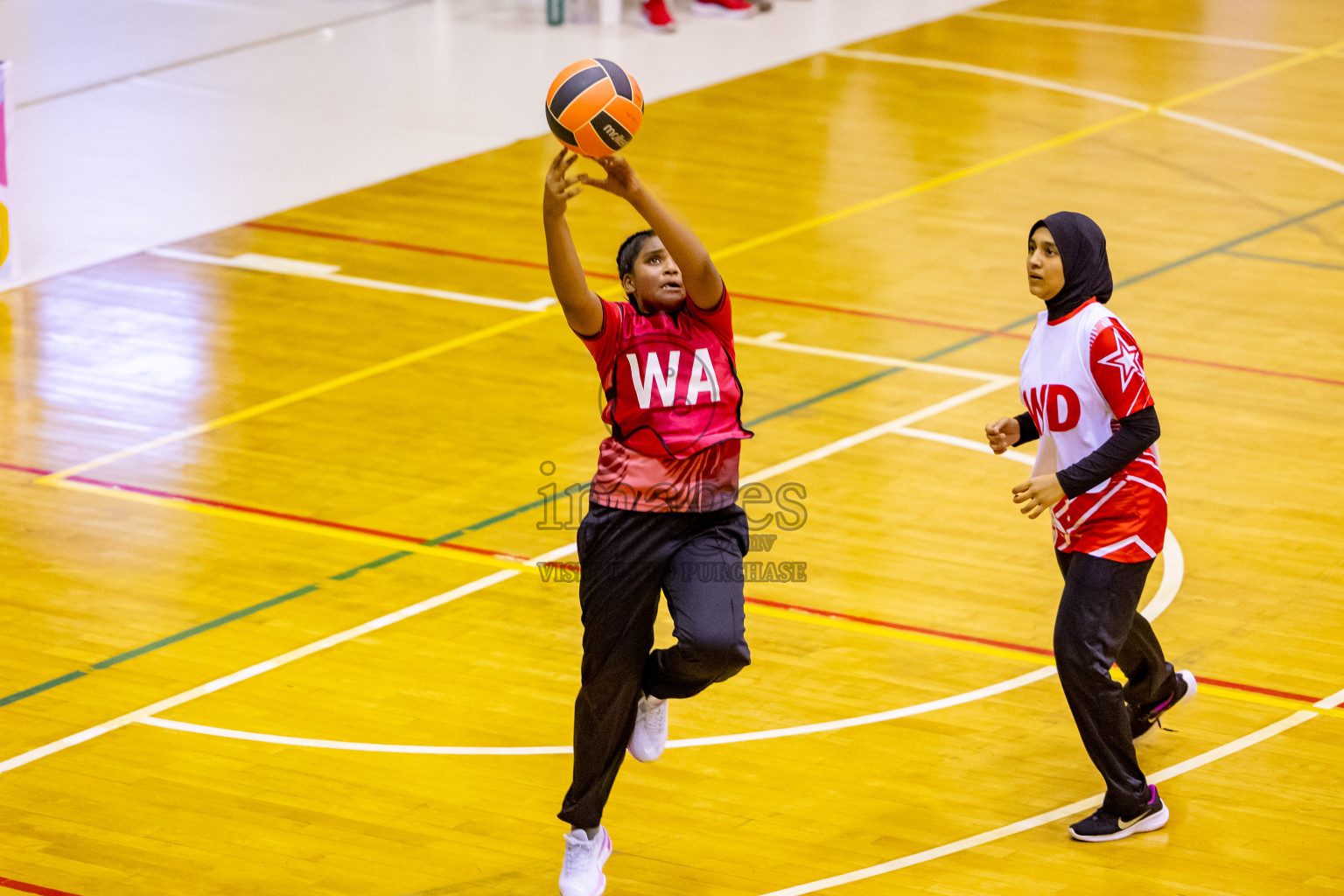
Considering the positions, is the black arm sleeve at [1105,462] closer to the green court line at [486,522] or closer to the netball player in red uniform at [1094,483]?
the netball player in red uniform at [1094,483]

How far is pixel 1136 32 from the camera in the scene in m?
21.9

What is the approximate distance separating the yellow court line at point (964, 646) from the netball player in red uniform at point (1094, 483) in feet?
4.23

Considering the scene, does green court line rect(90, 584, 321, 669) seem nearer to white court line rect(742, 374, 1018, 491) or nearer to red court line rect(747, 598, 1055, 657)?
red court line rect(747, 598, 1055, 657)

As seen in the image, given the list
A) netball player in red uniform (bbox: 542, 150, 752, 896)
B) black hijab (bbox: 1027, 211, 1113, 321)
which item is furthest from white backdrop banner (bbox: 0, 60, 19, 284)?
black hijab (bbox: 1027, 211, 1113, 321)

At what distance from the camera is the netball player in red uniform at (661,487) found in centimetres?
619

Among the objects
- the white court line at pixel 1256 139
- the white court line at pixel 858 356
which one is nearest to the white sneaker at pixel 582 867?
the white court line at pixel 858 356

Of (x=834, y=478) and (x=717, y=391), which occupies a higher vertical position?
(x=717, y=391)

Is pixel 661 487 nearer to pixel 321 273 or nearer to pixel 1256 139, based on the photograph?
pixel 321 273

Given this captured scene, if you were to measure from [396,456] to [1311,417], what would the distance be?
4.80 m

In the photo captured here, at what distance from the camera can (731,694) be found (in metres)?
8.05

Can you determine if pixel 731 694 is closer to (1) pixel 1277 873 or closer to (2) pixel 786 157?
(1) pixel 1277 873

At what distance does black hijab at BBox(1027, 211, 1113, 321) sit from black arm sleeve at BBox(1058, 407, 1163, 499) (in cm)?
47

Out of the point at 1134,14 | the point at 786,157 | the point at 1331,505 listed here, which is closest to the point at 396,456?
the point at 1331,505

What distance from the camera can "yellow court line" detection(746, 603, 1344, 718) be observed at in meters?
7.96
